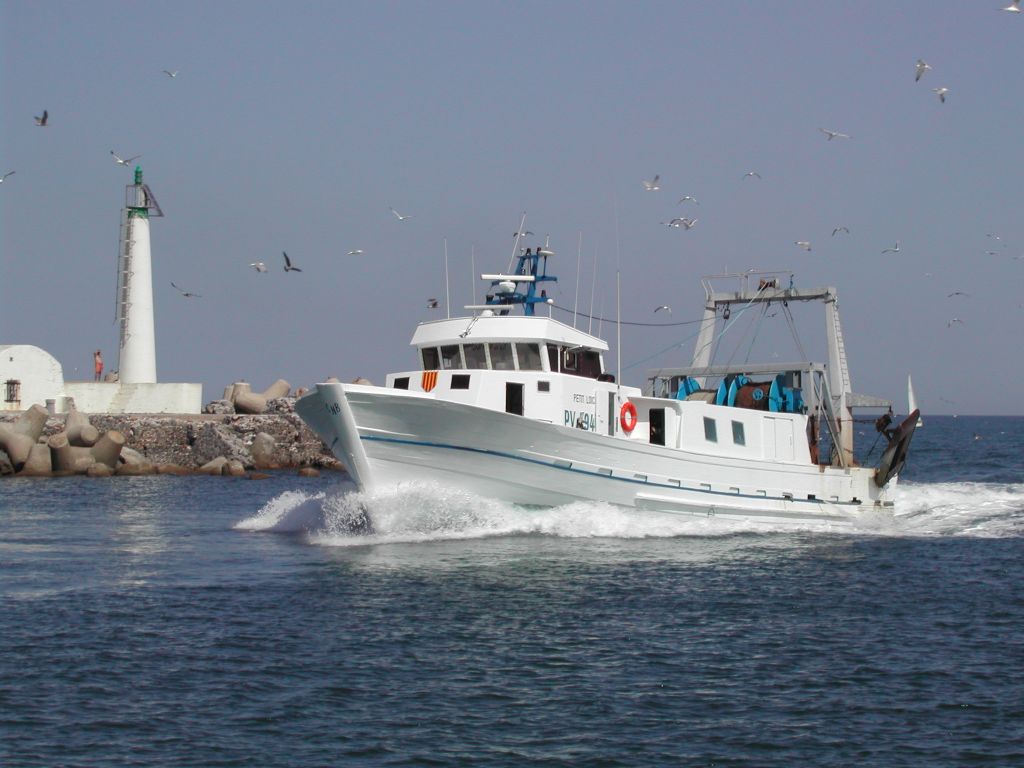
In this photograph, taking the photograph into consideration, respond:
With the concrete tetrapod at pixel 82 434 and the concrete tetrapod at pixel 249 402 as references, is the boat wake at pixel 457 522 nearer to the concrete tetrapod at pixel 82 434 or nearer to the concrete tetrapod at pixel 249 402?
the concrete tetrapod at pixel 82 434

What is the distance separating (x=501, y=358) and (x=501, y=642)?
472 inches

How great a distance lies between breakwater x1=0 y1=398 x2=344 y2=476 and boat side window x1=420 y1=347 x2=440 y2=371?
30.0 m

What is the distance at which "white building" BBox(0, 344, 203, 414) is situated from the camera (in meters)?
63.7

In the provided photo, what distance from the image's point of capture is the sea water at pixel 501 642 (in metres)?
13.1

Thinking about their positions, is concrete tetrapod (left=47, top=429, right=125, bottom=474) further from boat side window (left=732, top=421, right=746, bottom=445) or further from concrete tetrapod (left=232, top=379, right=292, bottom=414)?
boat side window (left=732, top=421, right=746, bottom=445)

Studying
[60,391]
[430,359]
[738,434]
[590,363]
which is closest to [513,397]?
[430,359]

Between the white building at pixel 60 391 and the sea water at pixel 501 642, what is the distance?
115 ft

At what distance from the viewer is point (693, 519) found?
97.2 ft

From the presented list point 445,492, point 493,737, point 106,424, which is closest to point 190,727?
point 493,737

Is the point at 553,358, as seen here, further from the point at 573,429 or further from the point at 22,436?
the point at 22,436

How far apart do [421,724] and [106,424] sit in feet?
172

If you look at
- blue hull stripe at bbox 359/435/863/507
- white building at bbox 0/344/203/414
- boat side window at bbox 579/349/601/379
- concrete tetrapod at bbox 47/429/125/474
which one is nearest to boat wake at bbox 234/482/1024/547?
blue hull stripe at bbox 359/435/863/507

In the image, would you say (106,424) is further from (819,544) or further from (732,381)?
(819,544)

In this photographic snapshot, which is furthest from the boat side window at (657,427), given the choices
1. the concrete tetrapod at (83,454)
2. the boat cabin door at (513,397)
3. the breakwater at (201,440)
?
the concrete tetrapod at (83,454)
